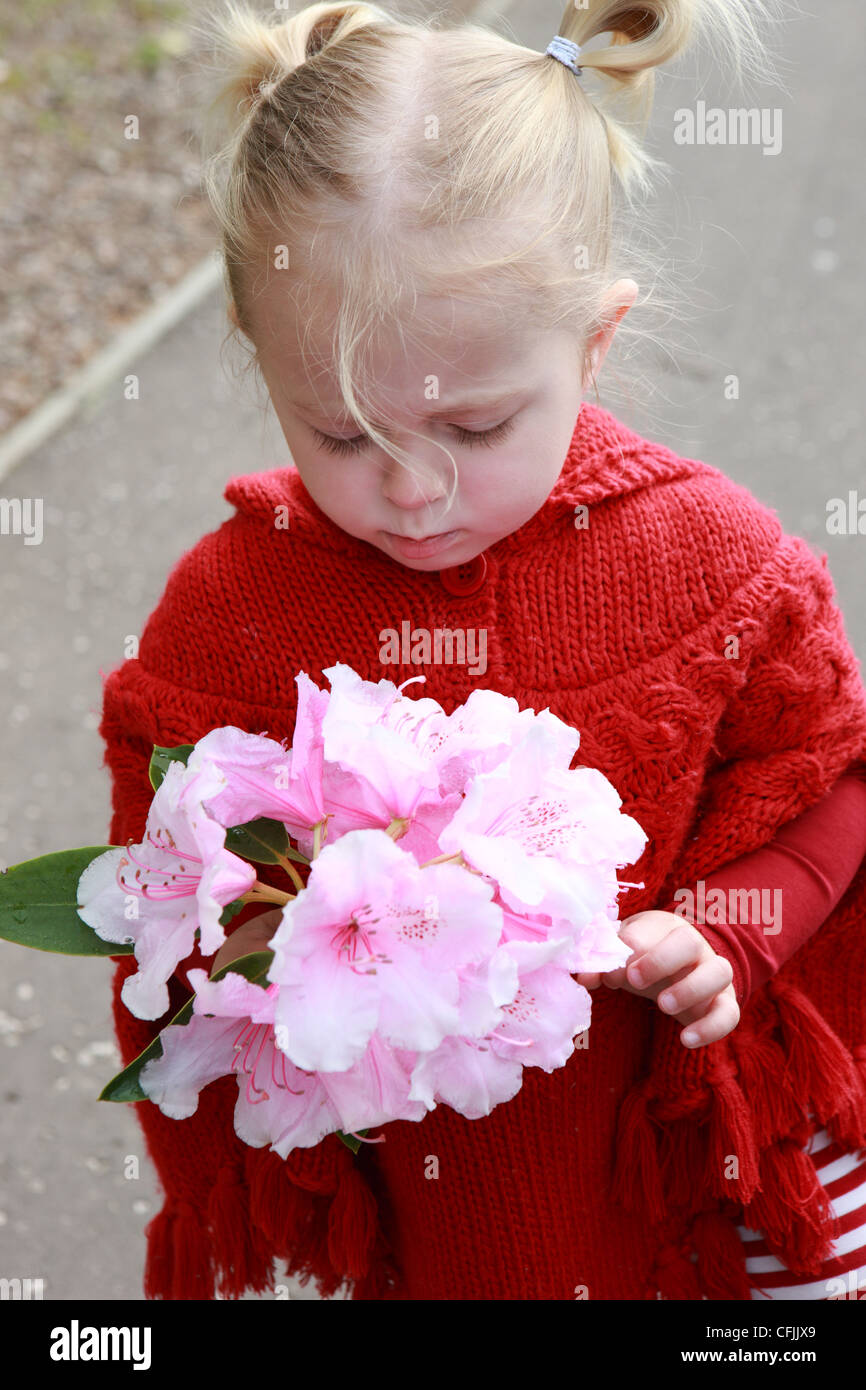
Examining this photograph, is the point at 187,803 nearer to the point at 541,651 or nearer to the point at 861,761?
the point at 541,651

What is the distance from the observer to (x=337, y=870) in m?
0.97

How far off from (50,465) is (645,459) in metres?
2.08

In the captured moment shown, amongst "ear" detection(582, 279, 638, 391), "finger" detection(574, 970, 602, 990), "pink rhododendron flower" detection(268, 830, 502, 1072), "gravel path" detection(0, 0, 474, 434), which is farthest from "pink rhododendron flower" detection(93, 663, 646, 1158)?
"gravel path" detection(0, 0, 474, 434)

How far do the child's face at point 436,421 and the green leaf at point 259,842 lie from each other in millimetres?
314

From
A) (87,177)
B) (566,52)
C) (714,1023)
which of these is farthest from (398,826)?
(87,177)

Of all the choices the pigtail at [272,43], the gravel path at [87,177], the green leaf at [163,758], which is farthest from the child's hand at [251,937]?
the gravel path at [87,177]

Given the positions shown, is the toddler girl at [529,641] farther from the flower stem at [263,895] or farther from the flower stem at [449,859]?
the flower stem at [449,859]

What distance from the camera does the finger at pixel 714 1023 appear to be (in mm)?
1343

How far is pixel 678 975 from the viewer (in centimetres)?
132

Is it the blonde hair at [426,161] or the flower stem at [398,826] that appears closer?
the flower stem at [398,826]

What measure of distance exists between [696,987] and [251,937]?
412mm

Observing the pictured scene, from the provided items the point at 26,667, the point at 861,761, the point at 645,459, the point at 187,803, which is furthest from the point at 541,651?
the point at 26,667

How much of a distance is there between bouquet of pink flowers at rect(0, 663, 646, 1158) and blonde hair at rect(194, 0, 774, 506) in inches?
12.4

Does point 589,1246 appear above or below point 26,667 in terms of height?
below
